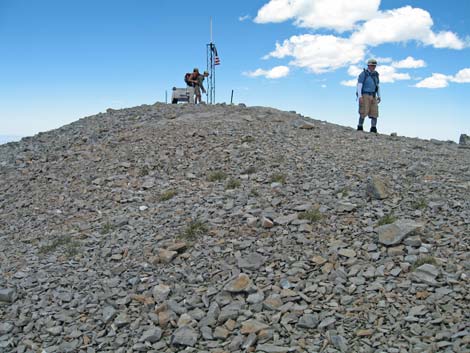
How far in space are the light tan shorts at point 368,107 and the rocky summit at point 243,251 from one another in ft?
10.8

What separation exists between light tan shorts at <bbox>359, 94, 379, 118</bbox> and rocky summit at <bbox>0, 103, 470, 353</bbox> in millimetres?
3283

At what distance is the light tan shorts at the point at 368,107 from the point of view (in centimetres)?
1744

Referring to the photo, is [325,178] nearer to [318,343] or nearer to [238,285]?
[238,285]

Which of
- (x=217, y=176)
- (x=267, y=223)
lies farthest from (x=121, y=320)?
(x=217, y=176)

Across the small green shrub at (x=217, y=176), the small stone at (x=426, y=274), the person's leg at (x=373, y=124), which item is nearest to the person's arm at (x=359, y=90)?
the person's leg at (x=373, y=124)

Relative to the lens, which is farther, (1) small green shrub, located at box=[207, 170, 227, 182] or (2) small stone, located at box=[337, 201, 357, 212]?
(1) small green shrub, located at box=[207, 170, 227, 182]

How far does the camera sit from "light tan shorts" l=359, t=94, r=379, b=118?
17.4 meters

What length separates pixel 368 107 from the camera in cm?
1772

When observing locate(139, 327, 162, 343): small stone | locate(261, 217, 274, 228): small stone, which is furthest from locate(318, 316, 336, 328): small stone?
locate(261, 217, 274, 228): small stone

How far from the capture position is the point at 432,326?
18.8 ft

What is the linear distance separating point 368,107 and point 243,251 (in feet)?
38.6

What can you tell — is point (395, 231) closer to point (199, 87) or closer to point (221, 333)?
point (221, 333)

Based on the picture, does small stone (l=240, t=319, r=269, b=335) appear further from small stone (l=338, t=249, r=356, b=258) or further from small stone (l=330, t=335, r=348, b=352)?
small stone (l=338, t=249, r=356, b=258)

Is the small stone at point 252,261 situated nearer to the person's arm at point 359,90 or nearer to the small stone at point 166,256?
the small stone at point 166,256
